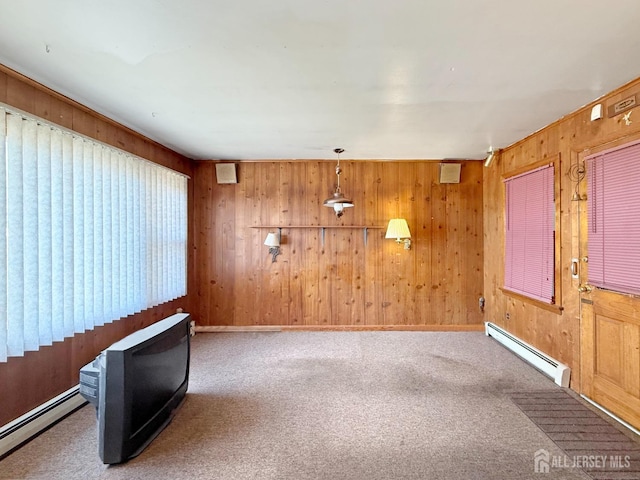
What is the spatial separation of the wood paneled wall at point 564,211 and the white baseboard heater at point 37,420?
432cm

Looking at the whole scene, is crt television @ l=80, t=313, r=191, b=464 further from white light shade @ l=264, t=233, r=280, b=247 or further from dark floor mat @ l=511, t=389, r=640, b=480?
dark floor mat @ l=511, t=389, r=640, b=480

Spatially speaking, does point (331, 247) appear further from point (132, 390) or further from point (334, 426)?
point (132, 390)

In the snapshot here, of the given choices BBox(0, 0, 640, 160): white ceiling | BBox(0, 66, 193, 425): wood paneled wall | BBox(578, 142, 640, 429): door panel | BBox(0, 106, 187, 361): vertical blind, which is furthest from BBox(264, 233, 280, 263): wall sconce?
BBox(578, 142, 640, 429): door panel

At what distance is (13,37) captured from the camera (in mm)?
1713

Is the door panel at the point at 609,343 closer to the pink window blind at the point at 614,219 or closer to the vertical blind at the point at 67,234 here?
the pink window blind at the point at 614,219

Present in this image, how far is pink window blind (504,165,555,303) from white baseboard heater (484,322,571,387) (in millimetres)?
561

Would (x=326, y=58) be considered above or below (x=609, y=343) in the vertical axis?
above

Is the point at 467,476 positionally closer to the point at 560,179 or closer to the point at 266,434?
the point at 266,434

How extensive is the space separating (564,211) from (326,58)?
8.76 ft

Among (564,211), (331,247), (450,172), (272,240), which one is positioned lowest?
(331,247)

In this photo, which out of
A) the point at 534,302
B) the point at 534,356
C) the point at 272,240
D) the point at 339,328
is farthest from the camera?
the point at 339,328

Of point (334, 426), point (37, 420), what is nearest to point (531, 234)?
point (334, 426)

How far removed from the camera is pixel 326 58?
191cm
